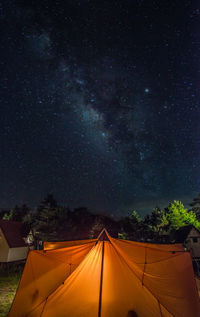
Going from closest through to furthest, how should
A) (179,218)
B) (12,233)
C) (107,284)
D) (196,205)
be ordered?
(107,284) < (12,233) < (179,218) < (196,205)

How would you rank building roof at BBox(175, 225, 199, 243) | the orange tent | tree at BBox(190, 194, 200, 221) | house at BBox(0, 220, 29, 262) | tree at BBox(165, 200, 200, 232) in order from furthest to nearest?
tree at BBox(190, 194, 200, 221) < tree at BBox(165, 200, 200, 232) < building roof at BBox(175, 225, 199, 243) < house at BBox(0, 220, 29, 262) < the orange tent

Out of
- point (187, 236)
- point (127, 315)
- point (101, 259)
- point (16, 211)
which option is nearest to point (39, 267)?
point (101, 259)

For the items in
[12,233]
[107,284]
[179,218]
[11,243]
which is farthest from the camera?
[179,218]

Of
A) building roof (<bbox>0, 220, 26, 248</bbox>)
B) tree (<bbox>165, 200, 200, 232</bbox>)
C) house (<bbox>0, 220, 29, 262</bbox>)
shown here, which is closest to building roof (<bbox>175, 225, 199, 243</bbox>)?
tree (<bbox>165, 200, 200, 232</bbox>)

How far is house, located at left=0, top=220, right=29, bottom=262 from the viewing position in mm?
21255

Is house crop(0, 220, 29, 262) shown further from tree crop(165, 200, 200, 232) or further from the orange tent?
tree crop(165, 200, 200, 232)

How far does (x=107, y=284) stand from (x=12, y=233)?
2464 centimetres

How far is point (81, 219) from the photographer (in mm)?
57250

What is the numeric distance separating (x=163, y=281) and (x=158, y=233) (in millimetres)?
40115

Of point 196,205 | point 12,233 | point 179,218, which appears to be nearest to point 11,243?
point 12,233

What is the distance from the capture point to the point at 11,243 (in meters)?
22.1

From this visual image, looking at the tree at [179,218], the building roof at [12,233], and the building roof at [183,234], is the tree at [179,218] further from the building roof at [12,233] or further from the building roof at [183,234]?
the building roof at [12,233]

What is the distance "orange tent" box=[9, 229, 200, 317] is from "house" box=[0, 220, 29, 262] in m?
19.6

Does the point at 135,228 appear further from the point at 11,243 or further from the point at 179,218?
the point at 11,243
